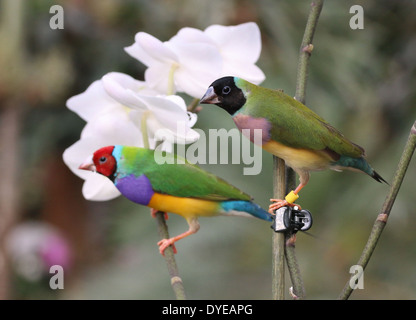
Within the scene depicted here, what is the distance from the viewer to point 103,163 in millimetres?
386

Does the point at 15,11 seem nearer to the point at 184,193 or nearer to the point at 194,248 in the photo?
the point at 194,248

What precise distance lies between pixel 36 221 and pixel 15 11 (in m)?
1.42

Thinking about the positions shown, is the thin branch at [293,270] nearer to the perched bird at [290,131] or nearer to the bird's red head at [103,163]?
the perched bird at [290,131]

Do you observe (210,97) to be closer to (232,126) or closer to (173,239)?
(173,239)

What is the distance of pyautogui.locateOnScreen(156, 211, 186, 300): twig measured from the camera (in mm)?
364

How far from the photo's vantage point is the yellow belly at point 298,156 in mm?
385

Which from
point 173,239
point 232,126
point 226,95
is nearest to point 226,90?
point 226,95

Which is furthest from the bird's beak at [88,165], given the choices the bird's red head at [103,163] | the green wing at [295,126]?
the green wing at [295,126]

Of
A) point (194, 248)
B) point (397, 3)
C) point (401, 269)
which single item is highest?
point (397, 3)

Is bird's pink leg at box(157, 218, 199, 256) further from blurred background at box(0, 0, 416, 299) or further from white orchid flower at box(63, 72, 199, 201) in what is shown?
blurred background at box(0, 0, 416, 299)

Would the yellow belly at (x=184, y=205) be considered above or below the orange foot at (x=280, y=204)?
above

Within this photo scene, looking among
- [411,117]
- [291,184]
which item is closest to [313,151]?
[291,184]

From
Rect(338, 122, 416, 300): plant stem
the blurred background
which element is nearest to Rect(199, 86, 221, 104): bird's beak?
Rect(338, 122, 416, 300): plant stem

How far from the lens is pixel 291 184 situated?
0.40 meters
